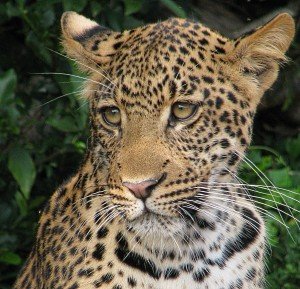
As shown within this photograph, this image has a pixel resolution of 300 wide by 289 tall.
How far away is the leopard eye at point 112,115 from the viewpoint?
5344 millimetres

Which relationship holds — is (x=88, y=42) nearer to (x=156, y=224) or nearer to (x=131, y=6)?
(x=156, y=224)

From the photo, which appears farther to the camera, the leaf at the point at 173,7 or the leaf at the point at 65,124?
the leaf at the point at 65,124

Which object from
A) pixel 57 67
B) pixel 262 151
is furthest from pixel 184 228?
pixel 262 151

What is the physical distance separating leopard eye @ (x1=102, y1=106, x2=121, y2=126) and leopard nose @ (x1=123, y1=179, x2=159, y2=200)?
469 millimetres

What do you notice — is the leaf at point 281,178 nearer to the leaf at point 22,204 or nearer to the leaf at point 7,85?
the leaf at point 22,204

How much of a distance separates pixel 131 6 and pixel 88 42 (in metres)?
1.60

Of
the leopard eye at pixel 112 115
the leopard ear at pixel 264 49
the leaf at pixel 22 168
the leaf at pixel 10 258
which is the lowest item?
the leaf at pixel 10 258

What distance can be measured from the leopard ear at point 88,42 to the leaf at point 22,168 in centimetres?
154

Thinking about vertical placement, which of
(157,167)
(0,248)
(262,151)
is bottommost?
(0,248)

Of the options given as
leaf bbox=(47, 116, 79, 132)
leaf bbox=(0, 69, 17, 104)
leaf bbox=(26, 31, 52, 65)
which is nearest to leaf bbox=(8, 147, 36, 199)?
leaf bbox=(47, 116, 79, 132)

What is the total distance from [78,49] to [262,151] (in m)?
4.15

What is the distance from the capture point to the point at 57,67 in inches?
307

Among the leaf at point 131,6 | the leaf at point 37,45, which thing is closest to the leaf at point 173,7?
the leaf at point 131,6

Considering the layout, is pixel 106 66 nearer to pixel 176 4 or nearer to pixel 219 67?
pixel 219 67
